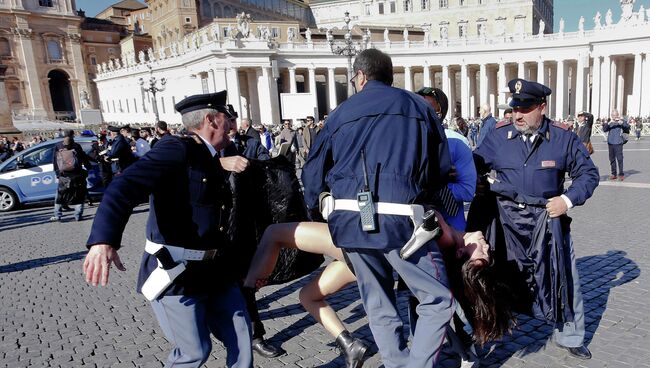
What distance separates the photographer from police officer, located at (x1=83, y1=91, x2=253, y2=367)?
2309mm

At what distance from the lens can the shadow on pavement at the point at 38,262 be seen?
6.78 meters

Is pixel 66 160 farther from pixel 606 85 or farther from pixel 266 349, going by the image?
pixel 606 85

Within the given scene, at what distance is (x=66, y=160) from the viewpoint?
9555 mm

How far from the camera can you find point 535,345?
11.7ft

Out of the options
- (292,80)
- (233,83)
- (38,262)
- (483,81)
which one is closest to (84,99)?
(233,83)

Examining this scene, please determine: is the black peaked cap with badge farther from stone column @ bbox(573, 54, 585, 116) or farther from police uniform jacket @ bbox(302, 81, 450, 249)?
stone column @ bbox(573, 54, 585, 116)

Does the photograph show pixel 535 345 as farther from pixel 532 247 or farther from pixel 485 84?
pixel 485 84

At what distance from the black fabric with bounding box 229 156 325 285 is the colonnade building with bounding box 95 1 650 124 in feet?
122

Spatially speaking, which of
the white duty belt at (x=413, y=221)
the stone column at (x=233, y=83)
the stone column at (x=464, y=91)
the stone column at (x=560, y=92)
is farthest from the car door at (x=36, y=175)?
the stone column at (x=560, y=92)

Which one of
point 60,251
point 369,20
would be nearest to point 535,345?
point 60,251

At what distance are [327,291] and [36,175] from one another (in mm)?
11733

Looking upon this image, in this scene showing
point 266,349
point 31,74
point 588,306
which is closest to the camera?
point 266,349

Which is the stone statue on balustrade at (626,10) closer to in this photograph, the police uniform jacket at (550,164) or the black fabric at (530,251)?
the police uniform jacket at (550,164)

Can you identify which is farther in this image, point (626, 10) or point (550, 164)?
point (626, 10)
